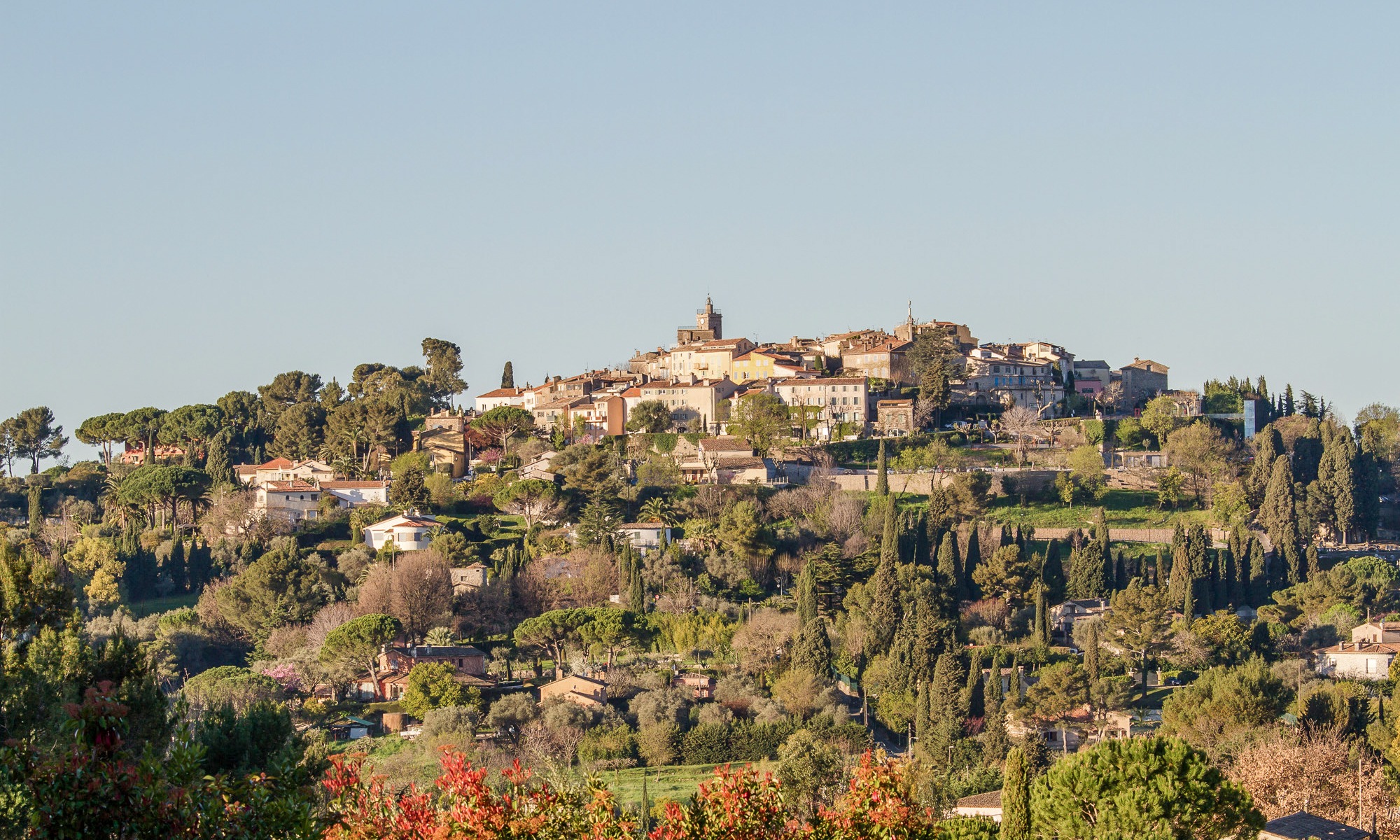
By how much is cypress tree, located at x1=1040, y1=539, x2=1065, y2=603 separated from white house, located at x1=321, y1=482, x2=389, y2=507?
88.6 ft

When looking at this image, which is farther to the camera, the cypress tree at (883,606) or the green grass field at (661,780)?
the cypress tree at (883,606)

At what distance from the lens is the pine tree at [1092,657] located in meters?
50.7

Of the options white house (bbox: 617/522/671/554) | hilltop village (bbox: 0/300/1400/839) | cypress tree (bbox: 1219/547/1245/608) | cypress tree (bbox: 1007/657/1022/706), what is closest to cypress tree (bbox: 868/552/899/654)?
hilltop village (bbox: 0/300/1400/839)

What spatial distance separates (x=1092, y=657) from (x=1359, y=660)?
1044 centimetres

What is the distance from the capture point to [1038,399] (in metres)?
84.9

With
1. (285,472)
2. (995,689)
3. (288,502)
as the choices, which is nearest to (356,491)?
(288,502)

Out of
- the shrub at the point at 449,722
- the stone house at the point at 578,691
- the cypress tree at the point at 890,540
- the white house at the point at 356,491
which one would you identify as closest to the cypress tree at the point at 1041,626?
the cypress tree at the point at 890,540

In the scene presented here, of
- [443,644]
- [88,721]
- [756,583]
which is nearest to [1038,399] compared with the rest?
[756,583]

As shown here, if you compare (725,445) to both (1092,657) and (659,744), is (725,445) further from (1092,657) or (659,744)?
(659,744)

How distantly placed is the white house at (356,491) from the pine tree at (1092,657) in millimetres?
31677

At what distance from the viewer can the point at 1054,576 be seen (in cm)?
6234

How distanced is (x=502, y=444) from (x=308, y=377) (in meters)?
14.3

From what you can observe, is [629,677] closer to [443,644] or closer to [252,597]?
[443,644]

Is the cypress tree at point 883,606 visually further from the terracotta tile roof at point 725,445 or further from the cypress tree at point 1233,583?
the terracotta tile roof at point 725,445
